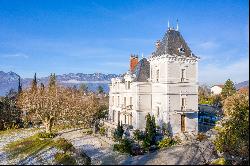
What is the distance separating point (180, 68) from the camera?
40.7 meters

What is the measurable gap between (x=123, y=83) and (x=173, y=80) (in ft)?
36.0

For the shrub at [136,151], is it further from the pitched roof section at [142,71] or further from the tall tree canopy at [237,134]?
the pitched roof section at [142,71]

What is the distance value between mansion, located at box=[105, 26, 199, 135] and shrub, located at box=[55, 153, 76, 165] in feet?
46.9

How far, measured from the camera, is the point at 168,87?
40000 millimetres

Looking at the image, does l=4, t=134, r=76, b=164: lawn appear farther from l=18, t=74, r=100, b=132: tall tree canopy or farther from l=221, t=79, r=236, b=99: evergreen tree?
l=221, t=79, r=236, b=99: evergreen tree

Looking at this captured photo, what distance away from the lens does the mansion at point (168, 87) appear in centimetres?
4034

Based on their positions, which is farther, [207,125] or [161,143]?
[207,125]

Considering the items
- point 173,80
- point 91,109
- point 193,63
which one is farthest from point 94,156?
point 91,109

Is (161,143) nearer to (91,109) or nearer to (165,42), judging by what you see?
(165,42)

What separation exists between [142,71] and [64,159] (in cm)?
1933

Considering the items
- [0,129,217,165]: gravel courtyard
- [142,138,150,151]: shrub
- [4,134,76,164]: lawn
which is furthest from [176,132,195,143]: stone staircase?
[4,134,76,164]: lawn

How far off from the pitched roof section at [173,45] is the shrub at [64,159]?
57.1 ft

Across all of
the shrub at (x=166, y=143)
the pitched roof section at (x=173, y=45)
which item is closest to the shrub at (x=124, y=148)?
the shrub at (x=166, y=143)

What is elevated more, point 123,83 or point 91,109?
point 123,83
